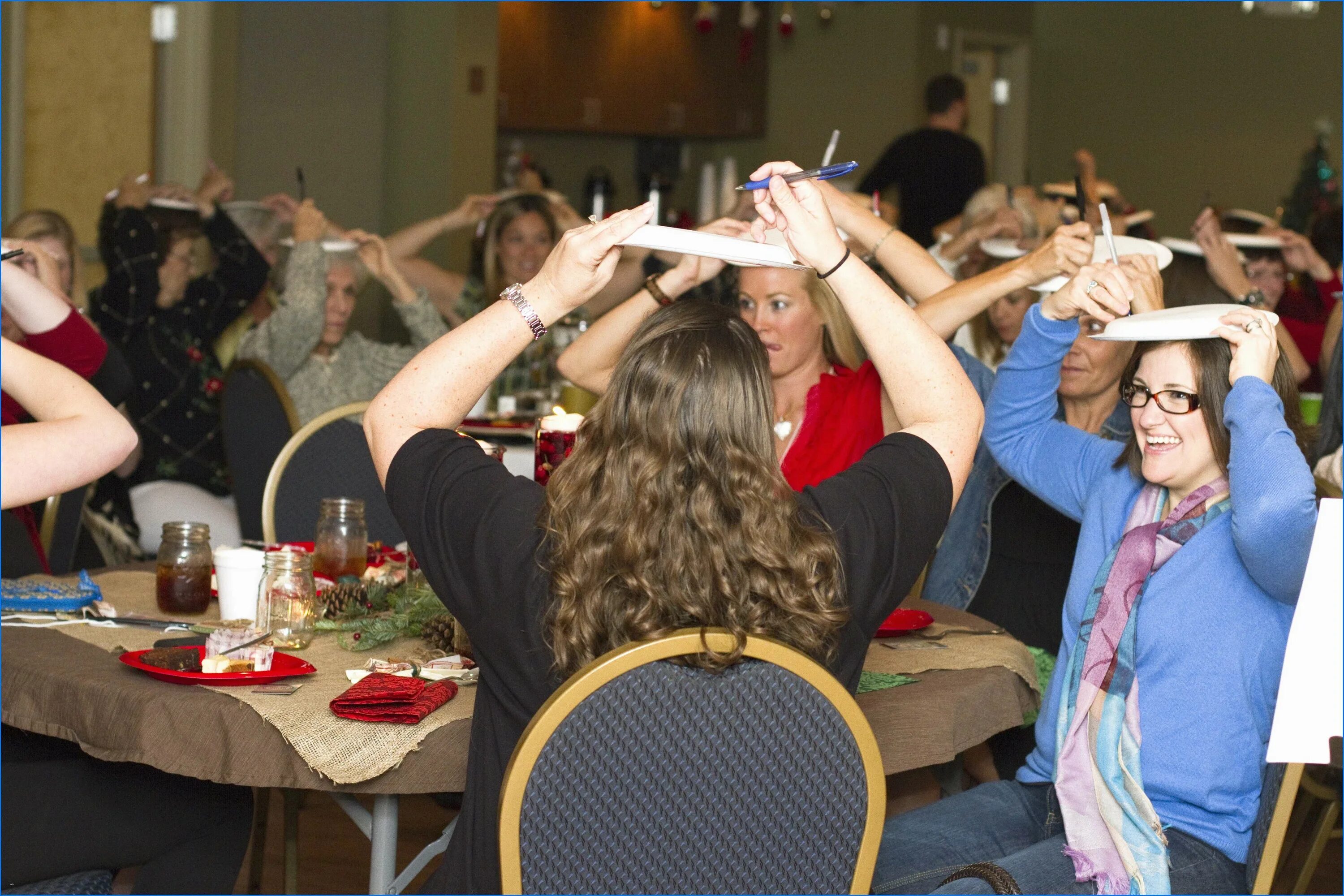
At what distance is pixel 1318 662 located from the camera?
4.15 feet

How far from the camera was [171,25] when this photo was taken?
18.1 feet

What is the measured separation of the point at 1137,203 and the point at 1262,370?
8646 millimetres

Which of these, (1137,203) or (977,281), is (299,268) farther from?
(1137,203)

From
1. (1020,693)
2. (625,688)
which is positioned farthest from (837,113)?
(625,688)

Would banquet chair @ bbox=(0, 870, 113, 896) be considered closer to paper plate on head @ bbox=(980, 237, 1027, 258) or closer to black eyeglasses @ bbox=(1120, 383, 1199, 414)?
black eyeglasses @ bbox=(1120, 383, 1199, 414)

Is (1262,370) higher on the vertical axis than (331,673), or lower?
higher

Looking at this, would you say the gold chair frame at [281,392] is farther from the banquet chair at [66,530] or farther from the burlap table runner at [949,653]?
the burlap table runner at [949,653]

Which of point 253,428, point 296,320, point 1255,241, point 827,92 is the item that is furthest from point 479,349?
point 827,92

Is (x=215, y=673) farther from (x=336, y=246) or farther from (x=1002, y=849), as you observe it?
(x=336, y=246)

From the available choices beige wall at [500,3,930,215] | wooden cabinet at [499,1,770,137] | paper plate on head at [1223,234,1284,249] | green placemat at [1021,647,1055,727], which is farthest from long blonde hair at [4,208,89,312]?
beige wall at [500,3,930,215]

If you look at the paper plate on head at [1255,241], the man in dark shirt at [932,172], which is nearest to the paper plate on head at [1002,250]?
the paper plate on head at [1255,241]

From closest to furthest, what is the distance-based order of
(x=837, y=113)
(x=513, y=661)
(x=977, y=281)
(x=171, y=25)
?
(x=513, y=661) < (x=977, y=281) < (x=171, y=25) < (x=837, y=113)

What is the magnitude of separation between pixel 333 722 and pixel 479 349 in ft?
1.42

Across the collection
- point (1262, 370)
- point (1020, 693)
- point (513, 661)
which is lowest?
point (1020, 693)
